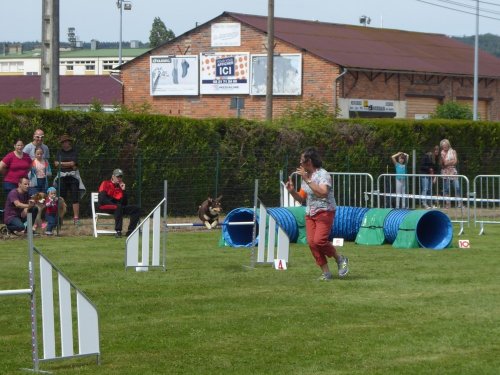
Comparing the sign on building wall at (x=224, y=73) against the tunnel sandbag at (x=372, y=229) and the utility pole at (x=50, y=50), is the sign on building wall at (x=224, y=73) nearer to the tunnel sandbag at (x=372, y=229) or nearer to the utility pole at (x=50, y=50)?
the utility pole at (x=50, y=50)

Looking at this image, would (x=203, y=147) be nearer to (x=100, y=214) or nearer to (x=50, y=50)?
(x=50, y=50)

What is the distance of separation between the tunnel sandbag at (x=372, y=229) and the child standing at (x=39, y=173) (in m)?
5.96

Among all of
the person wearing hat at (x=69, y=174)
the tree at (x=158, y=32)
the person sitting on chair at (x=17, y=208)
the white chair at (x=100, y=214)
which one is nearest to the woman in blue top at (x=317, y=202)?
the person sitting on chair at (x=17, y=208)

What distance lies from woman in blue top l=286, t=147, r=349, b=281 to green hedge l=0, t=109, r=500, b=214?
34.9ft

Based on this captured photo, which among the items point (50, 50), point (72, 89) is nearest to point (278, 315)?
point (50, 50)

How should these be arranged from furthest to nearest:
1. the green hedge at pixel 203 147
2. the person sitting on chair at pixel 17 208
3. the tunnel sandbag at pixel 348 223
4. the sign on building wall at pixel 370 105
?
the sign on building wall at pixel 370 105
the green hedge at pixel 203 147
the tunnel sandbag at pixel 348 223
the person sitting on chair at pixel 17 208

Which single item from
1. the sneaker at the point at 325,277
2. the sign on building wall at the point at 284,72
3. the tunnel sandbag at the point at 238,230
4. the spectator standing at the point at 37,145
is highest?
the sign on building wall at the point at 284,72

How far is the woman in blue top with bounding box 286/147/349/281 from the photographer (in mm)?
14648

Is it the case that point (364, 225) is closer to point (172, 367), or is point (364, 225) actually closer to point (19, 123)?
point (19, 123)

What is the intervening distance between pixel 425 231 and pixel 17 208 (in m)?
7.28

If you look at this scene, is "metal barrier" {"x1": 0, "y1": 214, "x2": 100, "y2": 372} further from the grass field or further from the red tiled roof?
the red tiled roof

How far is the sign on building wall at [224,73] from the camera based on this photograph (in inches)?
1980

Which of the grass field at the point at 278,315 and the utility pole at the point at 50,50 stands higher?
the utility pole at the point at 50,50

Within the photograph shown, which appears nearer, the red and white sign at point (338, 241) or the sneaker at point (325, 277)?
the sneaker at point (325, 277)
